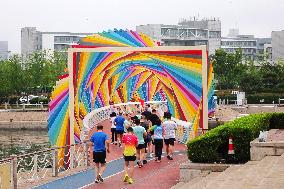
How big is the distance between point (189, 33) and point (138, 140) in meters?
114

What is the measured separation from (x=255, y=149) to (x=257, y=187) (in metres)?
3.99

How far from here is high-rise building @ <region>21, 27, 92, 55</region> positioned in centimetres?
13688

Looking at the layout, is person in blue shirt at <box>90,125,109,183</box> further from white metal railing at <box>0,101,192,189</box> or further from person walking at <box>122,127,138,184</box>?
white metal railing at <box>0,101,192,189</box>

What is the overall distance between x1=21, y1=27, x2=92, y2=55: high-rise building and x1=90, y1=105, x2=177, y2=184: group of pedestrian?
381 ft

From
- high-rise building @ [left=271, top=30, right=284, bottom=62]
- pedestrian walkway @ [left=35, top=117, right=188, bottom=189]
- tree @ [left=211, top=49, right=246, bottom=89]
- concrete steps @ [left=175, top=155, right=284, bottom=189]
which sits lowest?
pedestrian walkway @ [left=35, top=117, right=188, bottom=189]

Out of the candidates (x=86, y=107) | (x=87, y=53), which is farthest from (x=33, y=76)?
(x=87, y=53)

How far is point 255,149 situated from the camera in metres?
15.1

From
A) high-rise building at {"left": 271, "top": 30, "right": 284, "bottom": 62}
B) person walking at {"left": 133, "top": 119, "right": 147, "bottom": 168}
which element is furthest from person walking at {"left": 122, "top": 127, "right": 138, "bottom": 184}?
high-rise building at {"left": 271, "top": 30, "right": 284, "bottom": 62}

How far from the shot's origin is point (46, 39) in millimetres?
137125

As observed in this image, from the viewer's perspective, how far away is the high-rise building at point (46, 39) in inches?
5389

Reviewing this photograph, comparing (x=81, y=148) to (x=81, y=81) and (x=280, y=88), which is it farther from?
(x=280, y=88)

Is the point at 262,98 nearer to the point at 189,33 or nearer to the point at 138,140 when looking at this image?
the point at 138,140

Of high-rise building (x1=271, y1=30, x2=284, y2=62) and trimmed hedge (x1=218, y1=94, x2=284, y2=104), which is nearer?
trimmed hedge (x1=218, y1=94, x2=284, y2=104)

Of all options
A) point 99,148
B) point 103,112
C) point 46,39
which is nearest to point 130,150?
point 99,148
